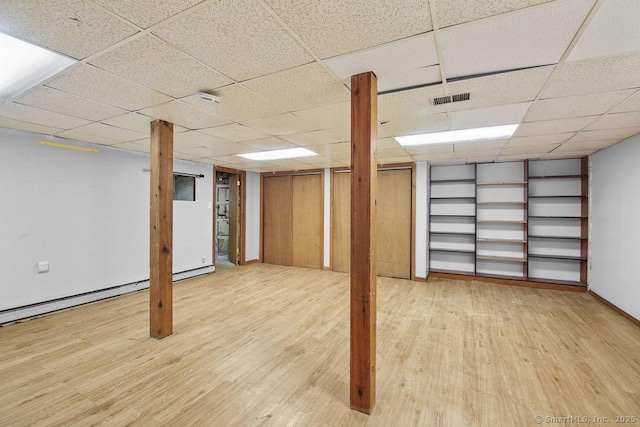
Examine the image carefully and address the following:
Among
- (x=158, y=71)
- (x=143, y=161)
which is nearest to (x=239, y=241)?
(x=143, y=161)

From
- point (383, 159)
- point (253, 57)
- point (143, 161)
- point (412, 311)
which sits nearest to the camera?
point (253, 57)

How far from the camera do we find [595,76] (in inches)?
73.2

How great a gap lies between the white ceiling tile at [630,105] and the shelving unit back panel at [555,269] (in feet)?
11.0

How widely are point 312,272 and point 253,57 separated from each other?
197 inches

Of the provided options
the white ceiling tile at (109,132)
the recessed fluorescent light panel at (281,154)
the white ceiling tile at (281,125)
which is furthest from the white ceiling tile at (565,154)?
the white ceiling tile at (109,132)

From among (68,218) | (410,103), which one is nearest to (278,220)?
(68,218)

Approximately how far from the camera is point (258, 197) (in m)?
7.04

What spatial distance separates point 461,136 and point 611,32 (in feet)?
6.80

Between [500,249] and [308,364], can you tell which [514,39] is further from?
[500,249]

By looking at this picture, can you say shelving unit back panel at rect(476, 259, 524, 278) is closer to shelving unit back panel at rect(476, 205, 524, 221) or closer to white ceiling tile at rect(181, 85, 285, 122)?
shelving unit back panel at rect(476, 205, 524, 221)

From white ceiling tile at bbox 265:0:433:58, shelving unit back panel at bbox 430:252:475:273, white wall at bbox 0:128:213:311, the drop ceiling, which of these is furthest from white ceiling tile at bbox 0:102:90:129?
shelving unit back panel at bbox 430:252:475:273

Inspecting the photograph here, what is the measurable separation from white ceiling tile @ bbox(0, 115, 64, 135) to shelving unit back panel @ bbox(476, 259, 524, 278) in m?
6.97

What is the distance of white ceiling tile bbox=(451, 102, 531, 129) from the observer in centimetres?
247

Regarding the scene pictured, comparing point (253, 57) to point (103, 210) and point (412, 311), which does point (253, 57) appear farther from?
point (103, 210)
